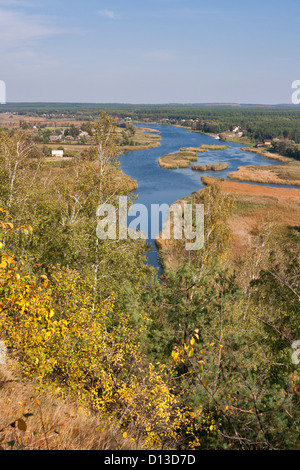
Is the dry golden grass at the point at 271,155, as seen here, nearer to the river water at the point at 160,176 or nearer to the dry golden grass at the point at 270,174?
the river water at the point at 160,176

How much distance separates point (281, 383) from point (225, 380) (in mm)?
1103

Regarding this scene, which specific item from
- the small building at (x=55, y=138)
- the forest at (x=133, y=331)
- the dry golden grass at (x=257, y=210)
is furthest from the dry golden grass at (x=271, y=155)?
the forest at (x=133, y=331)

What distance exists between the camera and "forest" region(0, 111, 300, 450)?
15.5 feet

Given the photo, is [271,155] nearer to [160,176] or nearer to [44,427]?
[160,176]

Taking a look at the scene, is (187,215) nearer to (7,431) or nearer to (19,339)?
(19,339)

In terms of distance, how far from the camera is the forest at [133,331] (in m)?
4.71

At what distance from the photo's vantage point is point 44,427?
3232 mm

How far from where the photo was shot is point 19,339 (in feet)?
18.3

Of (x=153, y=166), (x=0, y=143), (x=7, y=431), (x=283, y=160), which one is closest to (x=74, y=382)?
(x=7, y=431)

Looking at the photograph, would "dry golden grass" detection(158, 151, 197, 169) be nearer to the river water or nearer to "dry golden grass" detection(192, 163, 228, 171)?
the river water

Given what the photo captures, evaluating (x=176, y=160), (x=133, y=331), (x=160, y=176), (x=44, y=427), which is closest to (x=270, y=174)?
(x=176, y=160)

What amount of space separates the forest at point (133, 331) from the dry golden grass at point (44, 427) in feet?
0.33

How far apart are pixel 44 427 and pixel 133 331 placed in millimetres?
4700
